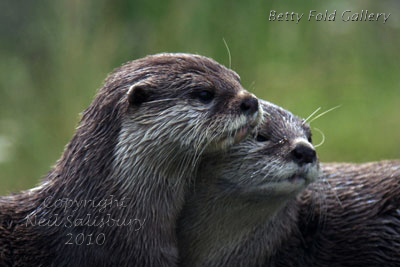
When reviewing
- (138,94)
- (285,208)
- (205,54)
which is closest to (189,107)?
(138,94)

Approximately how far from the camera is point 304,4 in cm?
667

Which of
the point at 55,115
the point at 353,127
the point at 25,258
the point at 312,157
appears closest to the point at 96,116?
the point at 25,258

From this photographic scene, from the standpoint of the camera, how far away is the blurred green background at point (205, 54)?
616 cm

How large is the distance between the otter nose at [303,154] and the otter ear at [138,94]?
0.68 meters

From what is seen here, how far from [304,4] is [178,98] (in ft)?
10.4

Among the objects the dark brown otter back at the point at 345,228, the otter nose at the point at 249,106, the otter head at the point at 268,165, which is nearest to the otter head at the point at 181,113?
the otter nose at the point at 249,106

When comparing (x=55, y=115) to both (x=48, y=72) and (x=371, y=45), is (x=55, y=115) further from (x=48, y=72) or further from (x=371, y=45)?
(x=371, y=45)

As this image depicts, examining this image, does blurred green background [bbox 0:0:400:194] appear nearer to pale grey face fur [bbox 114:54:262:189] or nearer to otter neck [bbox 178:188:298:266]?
otter neck [bbox 178:188:298:266]

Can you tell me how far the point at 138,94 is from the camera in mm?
3738

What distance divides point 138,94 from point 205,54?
2.67 metres

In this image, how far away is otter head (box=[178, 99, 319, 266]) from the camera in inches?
152

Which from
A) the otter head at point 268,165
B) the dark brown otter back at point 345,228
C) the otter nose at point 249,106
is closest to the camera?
the otter nose at point 249,106

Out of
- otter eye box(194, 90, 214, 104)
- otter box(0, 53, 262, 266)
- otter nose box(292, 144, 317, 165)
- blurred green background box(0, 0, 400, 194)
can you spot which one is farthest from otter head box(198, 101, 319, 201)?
blurred green background box(0, 0, 400, 194)

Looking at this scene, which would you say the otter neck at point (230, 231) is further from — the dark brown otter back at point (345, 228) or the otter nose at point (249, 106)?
the otter nose at point (249, 106)
